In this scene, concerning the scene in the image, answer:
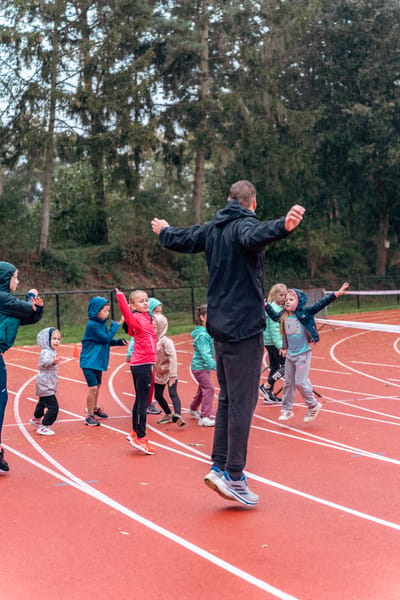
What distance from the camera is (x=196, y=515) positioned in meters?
5.79

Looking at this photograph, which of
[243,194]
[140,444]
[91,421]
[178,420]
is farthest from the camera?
[91,421]

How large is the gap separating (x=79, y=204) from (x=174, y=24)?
9.09 metres

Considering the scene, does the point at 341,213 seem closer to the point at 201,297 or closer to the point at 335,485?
the point at 201,297

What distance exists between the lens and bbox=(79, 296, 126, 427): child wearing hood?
10125 millimetres

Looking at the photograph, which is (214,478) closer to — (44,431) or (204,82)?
(44,431)

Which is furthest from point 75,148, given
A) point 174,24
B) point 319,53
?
point 319,53

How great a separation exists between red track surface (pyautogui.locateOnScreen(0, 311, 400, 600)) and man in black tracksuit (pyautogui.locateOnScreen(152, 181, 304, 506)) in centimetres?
44

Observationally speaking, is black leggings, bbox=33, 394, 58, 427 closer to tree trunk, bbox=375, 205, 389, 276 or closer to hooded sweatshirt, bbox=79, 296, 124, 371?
hooded sweatshirt, bbox=79, 296, 124, 371

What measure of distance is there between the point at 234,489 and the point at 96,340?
4769 mm

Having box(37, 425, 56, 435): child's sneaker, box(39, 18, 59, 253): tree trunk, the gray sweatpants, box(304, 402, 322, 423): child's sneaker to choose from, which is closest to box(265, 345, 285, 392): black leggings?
the gray sweatpants

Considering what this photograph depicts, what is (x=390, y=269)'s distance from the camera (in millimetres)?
47125

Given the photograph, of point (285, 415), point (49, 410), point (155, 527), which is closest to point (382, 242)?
point (285, 415)

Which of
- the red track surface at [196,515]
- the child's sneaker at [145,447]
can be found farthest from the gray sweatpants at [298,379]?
the child's sneaker at [145,447]

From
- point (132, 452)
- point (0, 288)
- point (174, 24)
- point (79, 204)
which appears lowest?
point (132, 452)
